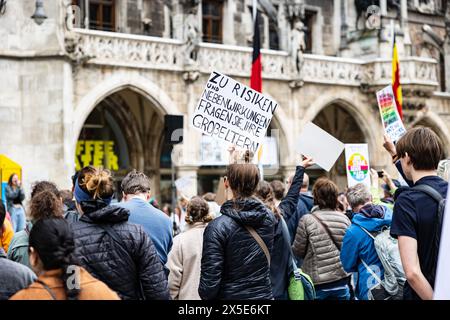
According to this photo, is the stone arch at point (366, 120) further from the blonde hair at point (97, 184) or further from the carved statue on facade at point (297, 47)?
the blonde hair at point (97, 184)

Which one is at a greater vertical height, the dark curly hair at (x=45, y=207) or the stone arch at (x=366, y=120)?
the stone arch at (x=366, y=120)

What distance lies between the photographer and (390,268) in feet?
16.6

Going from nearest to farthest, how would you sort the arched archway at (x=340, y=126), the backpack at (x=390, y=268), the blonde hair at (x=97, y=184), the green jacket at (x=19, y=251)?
the blonde hair at (x=97, y=184) → the backpack at (x=390, y=268) → the green jacket at (x=19, y=251) → the arched archway at (x=340, y=126)

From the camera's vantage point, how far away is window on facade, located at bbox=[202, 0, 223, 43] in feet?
77.2

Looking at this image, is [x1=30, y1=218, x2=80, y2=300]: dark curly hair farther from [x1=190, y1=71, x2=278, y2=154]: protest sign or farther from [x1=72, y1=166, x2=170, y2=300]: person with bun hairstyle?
[x1=190, y1=71, x2=278, y2=154]: protest sign

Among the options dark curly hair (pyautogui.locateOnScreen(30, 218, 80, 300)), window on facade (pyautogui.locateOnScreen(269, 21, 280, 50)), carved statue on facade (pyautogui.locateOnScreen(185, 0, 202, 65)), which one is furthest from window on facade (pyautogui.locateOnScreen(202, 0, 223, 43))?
dark curly hair (pyautogui.locateOnScreen(30, 218, 80, 300))

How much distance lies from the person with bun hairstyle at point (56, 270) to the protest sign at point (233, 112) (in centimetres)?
425

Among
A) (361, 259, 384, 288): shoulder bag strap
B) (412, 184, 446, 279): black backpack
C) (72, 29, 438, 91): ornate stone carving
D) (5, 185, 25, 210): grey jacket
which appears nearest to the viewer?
(412, 184, 446, 279): black backpack

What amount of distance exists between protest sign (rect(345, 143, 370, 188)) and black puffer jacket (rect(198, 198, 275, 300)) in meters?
6.42

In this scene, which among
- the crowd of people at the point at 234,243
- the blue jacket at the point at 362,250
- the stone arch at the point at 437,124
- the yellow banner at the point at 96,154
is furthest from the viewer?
the stone arch at the point at 437,124

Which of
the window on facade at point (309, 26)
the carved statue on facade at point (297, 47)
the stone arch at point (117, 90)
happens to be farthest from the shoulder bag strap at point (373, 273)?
the window on facade at point (309, 26)

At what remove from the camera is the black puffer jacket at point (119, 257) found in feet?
13.4
